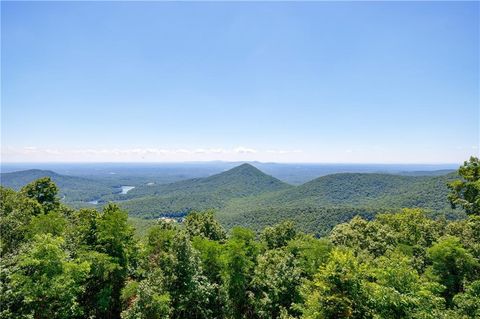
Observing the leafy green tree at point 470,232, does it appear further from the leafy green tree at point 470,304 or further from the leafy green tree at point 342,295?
the leafy green tree at point 342,295

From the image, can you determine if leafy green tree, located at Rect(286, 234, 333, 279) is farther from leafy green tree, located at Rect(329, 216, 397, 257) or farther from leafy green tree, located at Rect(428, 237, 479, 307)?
leafy green tree, located at Rect(428, 237, 479, 307)

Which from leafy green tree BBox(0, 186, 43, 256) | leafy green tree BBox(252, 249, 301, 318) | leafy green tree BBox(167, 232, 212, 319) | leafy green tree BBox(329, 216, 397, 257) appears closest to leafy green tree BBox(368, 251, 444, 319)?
leafy green tree BBox(252, 249, 301, 318)

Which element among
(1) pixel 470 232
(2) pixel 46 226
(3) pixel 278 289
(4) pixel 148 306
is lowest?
(3) pixel 278 289

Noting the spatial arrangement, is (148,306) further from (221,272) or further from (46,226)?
(46,226)

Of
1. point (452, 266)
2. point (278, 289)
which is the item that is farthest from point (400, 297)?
point (452, 266)

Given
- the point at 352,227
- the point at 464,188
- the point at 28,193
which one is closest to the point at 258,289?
the point at 352,227

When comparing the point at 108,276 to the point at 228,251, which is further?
the point at 228,251

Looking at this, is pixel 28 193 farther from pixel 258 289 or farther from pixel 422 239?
pixel 422 239
